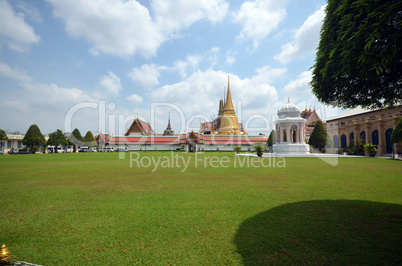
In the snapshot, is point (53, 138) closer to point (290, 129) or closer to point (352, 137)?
point (290, 129)

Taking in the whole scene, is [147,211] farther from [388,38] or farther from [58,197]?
[388,38]

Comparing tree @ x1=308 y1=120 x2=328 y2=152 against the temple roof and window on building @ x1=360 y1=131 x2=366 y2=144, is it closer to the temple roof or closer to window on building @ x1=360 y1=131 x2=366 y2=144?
window on building @ x1=360 y1=131 x2=366 y2=144

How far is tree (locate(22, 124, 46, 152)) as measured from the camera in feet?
145

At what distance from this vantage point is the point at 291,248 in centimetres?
331

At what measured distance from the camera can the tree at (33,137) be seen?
4409 cm

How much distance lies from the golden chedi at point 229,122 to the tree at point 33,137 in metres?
46.9

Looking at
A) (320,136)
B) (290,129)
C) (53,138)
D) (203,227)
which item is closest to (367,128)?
(320,136)

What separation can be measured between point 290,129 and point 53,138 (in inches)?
2218

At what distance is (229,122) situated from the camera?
63875mm

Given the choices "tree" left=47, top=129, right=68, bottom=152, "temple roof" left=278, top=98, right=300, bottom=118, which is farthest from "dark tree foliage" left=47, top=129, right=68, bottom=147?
"temple roof" left=278, top=98, right=300, bottom=118

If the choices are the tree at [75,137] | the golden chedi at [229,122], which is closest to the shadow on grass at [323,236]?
the golden chedi at [229,122]

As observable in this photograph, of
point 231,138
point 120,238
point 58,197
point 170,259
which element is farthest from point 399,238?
point 231,138

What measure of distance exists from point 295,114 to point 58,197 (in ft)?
112

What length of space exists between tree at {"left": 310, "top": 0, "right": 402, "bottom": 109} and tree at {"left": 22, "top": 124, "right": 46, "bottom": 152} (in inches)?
2237
